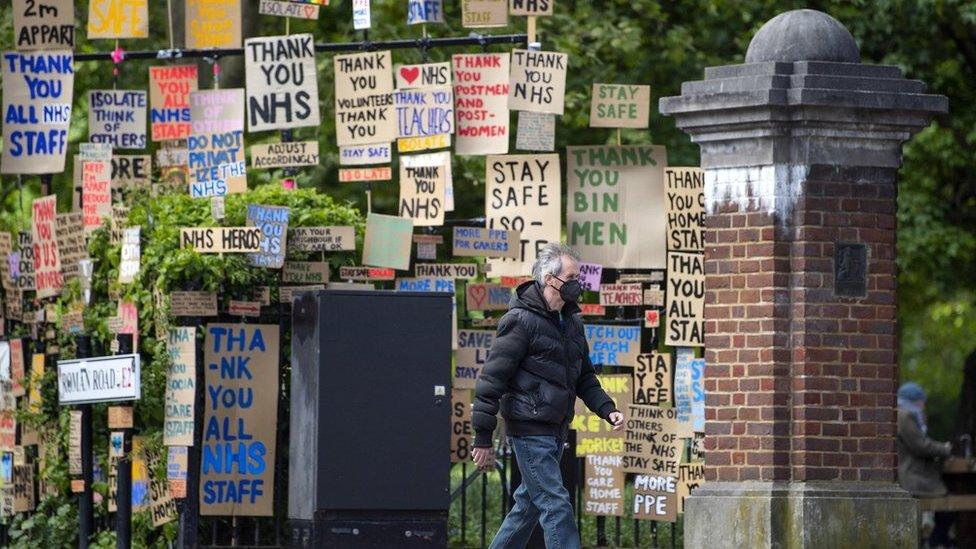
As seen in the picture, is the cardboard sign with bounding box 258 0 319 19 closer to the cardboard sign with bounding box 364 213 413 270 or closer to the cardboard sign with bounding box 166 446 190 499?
the cardboard sign with bounding box 364 213 413 270

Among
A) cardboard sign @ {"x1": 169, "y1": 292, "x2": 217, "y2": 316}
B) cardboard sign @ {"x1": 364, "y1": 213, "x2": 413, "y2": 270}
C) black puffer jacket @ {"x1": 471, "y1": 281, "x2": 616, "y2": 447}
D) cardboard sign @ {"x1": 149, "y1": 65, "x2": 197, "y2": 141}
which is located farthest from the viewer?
cardboard sign @ {"x1": 149, "y1": 65, "x2": 197, "y2": 141}

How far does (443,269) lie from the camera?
13.1 metres

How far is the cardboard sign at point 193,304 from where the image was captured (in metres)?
12.2

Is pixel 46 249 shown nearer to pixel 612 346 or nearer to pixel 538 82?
pixel 538 82

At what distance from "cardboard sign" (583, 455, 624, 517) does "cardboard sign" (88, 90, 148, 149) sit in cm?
444

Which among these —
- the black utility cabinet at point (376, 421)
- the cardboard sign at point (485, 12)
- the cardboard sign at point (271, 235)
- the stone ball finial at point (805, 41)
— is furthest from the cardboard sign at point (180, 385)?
the stone ball finial at point (805, 41)

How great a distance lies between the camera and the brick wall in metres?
9.62

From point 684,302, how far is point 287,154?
3.13m

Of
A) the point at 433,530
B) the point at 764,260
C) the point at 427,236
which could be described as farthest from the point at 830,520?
the point at 427,236

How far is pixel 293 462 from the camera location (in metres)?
11.4

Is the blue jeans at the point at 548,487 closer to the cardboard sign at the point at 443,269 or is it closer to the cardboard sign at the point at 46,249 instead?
the cardboard sign at the point at 443,269

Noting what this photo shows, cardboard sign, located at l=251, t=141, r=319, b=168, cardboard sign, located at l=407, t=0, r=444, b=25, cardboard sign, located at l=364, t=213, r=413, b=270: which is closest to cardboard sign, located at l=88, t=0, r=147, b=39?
cardboard sign, located at l=251, t=141, r=319, b=168

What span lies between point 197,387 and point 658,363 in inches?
124

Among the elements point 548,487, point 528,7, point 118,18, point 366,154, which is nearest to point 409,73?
point 366,154
